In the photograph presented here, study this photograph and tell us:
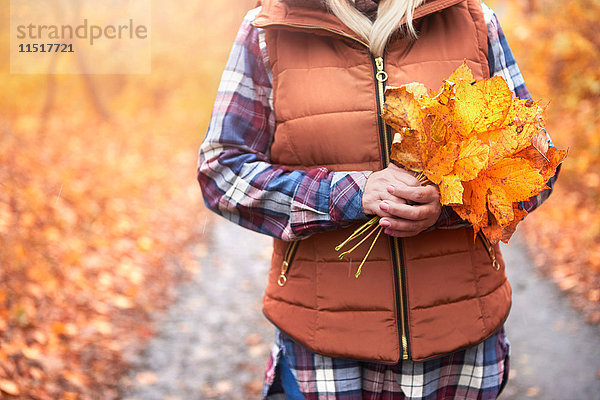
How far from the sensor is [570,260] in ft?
17.5

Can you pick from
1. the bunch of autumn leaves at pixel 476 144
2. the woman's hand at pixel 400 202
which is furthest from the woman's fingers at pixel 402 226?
the bunch of autumn leaves at pixel 476 144

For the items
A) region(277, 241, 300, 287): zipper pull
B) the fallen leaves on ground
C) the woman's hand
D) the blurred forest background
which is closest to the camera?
the woman's hand

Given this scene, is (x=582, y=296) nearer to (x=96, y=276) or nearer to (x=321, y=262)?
(x=321, y=262)

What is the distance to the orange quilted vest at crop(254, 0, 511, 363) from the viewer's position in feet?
5.34

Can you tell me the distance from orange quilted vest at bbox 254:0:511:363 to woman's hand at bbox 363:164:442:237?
118mm

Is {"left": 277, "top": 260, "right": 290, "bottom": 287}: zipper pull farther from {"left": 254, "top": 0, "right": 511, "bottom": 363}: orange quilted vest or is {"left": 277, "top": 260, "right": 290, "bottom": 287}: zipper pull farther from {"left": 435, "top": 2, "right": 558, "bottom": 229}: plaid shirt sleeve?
{"left": 435, "top": 2, "right": 558, "bottom": 229}: plaid shirt sleeve

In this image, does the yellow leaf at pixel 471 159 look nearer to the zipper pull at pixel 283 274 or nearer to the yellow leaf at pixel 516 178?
the yellow leaf at pixel 516 178

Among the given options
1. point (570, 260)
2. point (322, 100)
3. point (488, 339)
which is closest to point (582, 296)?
point (570, 260)

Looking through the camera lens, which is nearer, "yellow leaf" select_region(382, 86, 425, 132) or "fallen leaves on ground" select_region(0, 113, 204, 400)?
"yellow leaf" select_region(382, 86, 425, 132)

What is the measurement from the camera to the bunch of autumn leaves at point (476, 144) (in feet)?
4.56

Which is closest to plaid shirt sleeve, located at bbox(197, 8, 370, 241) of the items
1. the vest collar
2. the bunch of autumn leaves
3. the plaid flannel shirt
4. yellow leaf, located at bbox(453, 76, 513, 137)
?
the plaid flannel shirt

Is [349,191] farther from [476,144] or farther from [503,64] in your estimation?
[503,64]

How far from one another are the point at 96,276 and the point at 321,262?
13.0ft

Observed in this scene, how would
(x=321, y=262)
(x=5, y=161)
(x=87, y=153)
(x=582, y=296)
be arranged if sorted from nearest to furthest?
1. (x=321, y=262)
2. (x=582, y=296)
3. (x=5, y=161)
4. (x=87, y=153)
